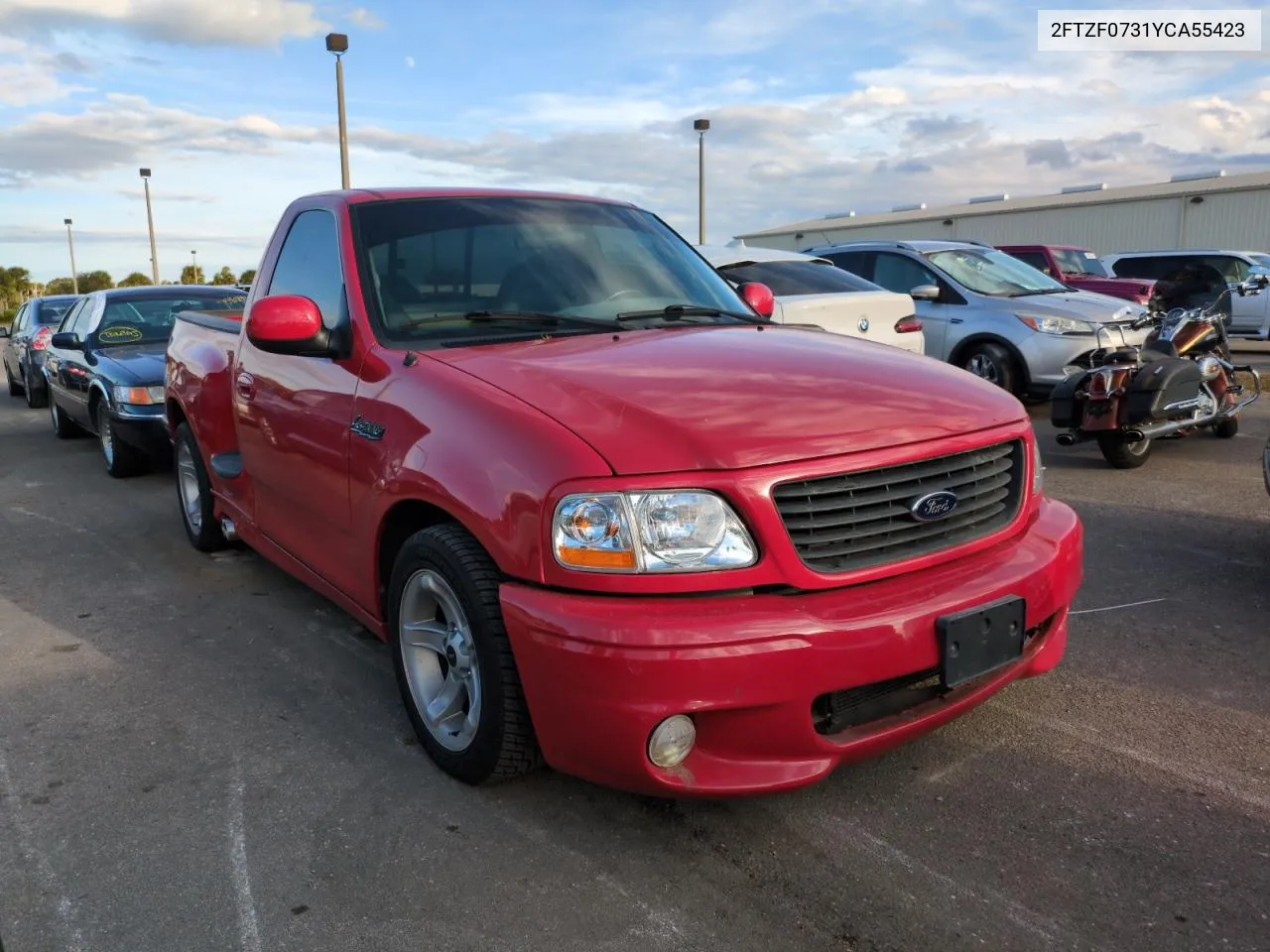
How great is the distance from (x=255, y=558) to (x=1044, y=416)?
7589mm

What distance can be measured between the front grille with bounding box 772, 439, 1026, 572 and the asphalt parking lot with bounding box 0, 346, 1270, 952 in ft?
2.46

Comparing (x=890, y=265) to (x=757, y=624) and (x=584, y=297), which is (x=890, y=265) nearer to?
(x=584, y=297)

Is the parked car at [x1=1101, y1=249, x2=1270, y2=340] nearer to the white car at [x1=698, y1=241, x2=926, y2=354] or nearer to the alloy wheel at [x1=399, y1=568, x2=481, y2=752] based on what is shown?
the white car at [x1=698, y1=241, x2=926, y2=354]

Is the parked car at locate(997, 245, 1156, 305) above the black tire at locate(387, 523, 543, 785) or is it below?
above

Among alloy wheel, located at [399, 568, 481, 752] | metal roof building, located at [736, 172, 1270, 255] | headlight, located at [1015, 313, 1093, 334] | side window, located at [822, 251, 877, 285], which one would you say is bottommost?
alloy wheel, located at [399, 568, 481, 752]

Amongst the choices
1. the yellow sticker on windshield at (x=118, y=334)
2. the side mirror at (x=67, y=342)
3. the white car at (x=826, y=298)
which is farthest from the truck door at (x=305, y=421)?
the side mirror at (x=67, y=342)

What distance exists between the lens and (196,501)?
564 cm

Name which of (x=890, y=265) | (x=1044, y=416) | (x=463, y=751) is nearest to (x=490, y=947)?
(x=463, y=751)

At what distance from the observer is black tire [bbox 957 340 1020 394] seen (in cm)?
948

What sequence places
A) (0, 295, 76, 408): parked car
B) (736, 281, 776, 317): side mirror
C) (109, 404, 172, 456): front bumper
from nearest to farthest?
1. (736, 281, 776, 317): side mirror
2. (109, 404, 172, 456): front bumper
3. (0, 295, 76, 408): parked car

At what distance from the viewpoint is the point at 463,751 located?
9.68 ft

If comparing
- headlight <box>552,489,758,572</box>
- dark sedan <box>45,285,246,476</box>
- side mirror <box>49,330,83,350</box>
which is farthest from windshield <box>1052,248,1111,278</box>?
headlight <box>552,489,758,572</box>

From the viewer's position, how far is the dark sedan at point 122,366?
772 cm

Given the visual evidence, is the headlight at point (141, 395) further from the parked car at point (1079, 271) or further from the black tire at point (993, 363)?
the parked car at point (1079, 271)
